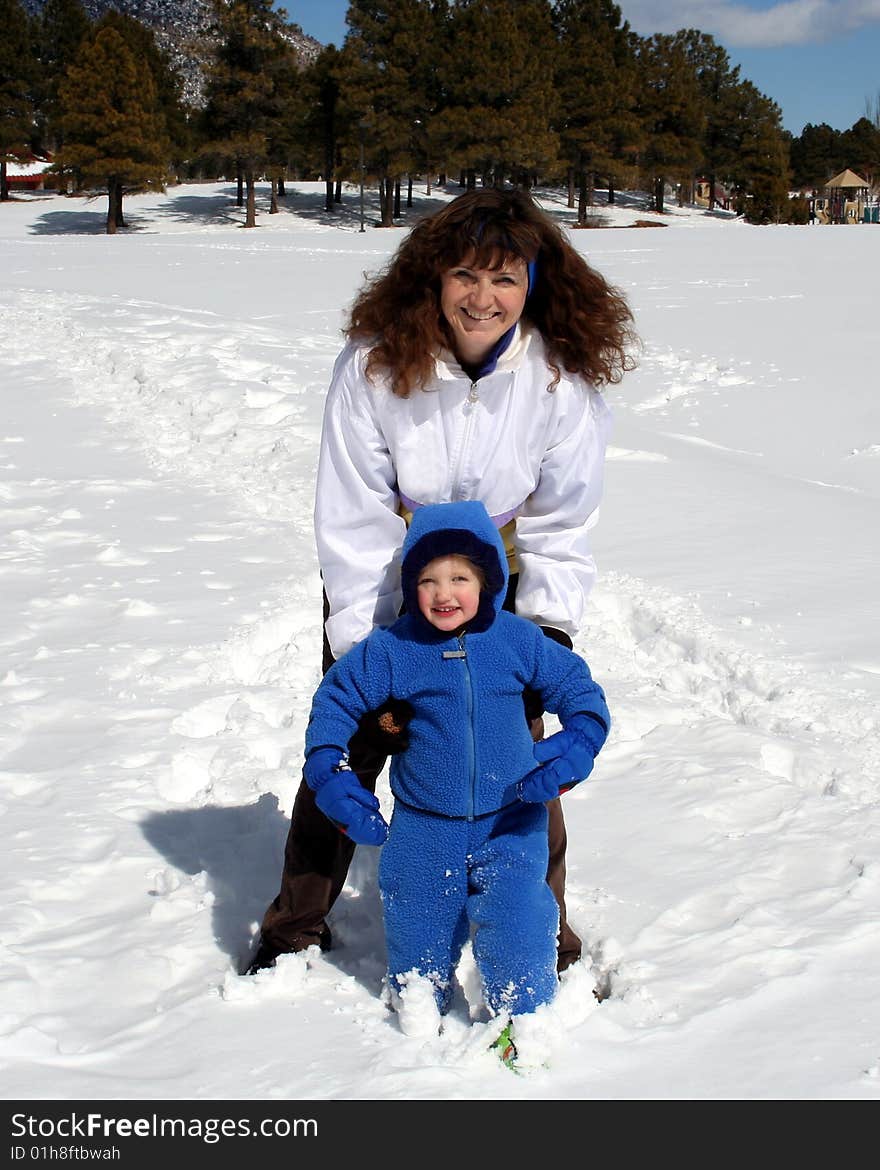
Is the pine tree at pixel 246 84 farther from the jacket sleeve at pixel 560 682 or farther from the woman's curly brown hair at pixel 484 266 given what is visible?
the jacket sleeve at pixel 560 682

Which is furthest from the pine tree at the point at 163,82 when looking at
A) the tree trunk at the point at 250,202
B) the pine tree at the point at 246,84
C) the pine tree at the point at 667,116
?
the pine tree at the point at 667,116

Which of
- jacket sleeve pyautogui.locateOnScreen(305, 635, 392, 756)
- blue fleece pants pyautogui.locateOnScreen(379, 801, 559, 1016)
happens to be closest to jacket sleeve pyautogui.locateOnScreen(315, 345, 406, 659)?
jacket sleeve pyautogui.locateOnScreen(305, 635, 392, 756)

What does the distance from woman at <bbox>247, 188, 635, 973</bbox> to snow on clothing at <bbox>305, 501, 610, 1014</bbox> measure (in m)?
0.10

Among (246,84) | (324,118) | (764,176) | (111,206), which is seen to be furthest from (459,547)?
(764,176)

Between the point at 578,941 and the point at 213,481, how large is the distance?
5.54 meters

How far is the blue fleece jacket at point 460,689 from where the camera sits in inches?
101

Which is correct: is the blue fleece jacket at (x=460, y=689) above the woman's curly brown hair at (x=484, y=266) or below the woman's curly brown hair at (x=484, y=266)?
below

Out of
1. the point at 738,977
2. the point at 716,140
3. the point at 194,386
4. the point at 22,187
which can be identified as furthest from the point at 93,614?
the point at 716,140

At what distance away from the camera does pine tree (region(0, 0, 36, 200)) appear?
43.4 meters

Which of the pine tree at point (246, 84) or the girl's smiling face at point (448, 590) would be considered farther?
the pine tree at point (246, 84)

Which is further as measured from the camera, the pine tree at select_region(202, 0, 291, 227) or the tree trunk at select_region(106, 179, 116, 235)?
the pine tree at select_region(202, 0, 291, 227)

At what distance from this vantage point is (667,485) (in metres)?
7.95

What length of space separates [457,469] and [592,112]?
45835 millimetres

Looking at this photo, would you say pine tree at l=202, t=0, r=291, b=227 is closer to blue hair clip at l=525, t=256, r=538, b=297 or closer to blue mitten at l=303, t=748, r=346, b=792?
blue hair clip at l=525, t=256, r=538, b=297
